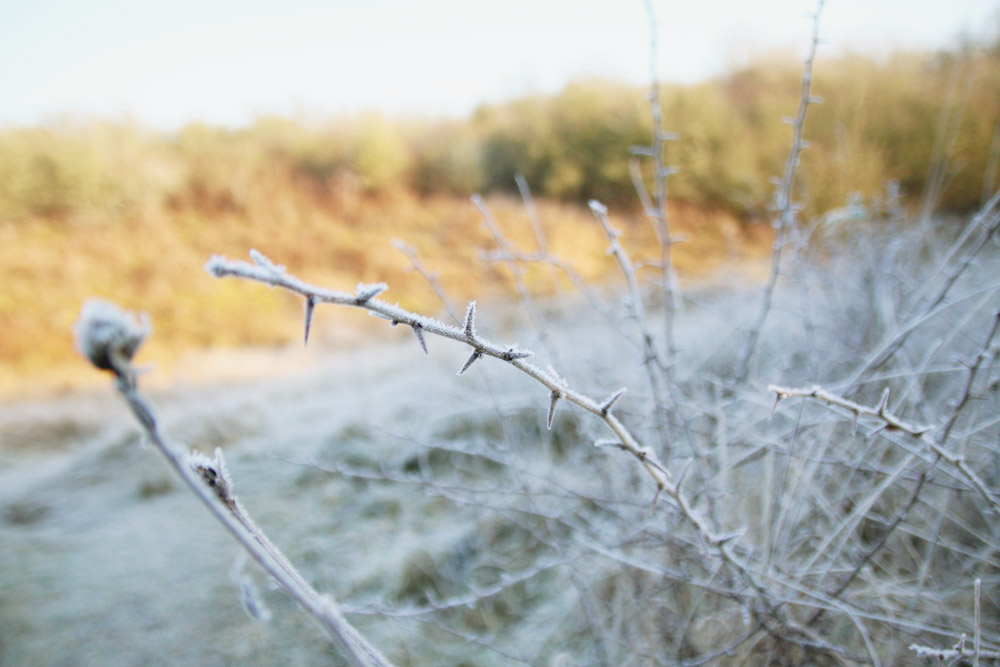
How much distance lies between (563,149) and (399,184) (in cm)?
294

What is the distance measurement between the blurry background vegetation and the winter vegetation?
11.5ft

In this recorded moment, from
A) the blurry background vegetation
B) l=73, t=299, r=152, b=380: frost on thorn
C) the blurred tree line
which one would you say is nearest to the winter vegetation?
l=73, t=299, r=152, b=380: frost on thorn

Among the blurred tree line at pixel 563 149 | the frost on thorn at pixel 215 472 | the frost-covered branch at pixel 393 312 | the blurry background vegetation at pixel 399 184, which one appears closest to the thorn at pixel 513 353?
the frost-covered branch at pixel 393 312

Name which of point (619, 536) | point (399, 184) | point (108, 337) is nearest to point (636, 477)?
point (619, 536)

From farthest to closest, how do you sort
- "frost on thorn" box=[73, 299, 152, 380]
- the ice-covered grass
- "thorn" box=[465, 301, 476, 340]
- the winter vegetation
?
1. the ice-covered grass
2. the winter vegetation
3. "thorn" box=[465, 301, 476, 340]
4. "frost on thorn" box=[73, 299, 152, 380]

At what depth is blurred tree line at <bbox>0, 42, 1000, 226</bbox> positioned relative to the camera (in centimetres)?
576

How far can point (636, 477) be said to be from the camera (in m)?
0.89

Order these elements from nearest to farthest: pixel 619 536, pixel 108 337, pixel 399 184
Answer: pixel 108 337, pixel 619 536, pixel 399 184

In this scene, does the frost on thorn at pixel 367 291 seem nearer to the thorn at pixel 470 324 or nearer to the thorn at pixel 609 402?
the thorn at pixel 470 324

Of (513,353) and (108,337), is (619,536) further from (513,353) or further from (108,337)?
(108,337)

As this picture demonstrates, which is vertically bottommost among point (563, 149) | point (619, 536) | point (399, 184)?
point (619, 536)

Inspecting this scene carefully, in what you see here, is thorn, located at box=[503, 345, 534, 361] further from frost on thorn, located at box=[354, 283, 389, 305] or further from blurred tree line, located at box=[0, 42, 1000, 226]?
blurred tree line, located at box=[0, 42, 1000, 226]

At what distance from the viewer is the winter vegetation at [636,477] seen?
1.35 ft

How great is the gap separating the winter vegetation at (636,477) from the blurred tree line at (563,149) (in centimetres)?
405
